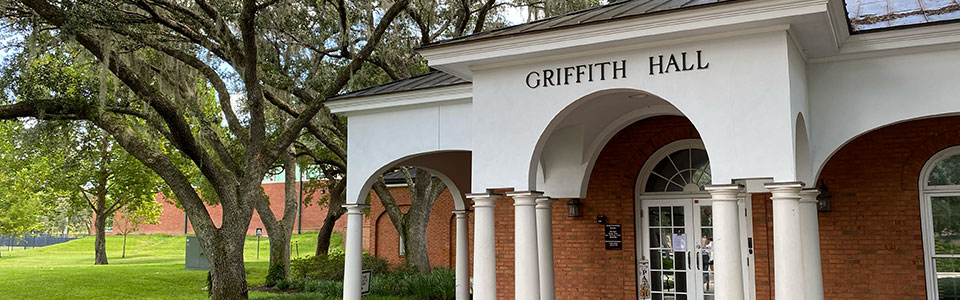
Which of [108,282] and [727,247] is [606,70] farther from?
[108,282]

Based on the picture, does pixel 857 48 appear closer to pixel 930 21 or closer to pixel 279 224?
pixel 930 21

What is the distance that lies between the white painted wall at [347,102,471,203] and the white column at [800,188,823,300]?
3995 mm

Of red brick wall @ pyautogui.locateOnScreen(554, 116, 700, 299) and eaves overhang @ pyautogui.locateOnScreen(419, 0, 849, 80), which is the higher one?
eaves overhang @ pyautogui.locateOnScreen(419, 0, 849, 80)

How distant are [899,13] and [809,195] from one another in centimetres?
217

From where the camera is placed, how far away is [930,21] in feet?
22.8

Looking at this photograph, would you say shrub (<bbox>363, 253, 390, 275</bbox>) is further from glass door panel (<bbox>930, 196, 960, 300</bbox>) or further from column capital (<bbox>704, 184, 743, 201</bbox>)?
column capital (<bbox>704, 184, 743, 201</bbox>)

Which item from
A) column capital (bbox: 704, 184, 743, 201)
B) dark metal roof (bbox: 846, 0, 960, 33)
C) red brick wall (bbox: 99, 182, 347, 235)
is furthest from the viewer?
red brick wall (bbox: 99, 182, 347, 235)

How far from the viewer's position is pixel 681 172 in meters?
10.3

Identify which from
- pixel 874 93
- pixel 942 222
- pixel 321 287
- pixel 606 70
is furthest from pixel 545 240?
pixel 321 287

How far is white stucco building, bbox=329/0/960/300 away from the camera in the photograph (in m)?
6.43

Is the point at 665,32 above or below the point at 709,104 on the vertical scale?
above

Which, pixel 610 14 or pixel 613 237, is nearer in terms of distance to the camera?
pixel 610 14

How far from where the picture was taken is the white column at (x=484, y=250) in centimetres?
796

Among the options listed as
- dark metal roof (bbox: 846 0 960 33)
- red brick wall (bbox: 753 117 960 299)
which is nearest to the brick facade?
red brick wall (bbox: 753 117 960 299)
